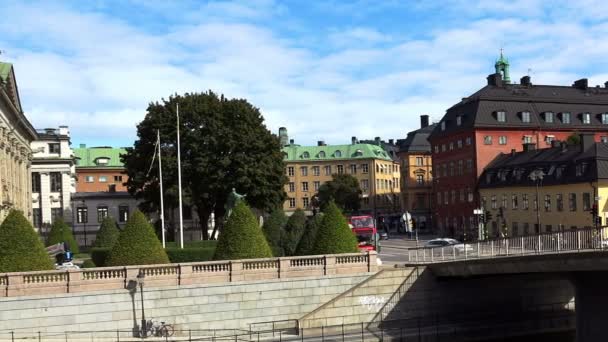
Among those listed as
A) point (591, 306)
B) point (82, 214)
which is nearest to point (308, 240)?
point (591, 306)

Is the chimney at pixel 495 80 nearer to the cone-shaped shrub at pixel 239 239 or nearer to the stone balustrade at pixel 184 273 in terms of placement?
the stone balustrade at pixel 184 273

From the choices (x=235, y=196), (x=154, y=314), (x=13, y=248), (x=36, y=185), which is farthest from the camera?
(x=36, y=185)

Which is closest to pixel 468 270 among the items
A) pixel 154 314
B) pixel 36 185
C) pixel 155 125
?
pixel 154 314

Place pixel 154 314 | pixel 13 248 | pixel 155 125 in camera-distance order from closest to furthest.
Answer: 1. pixel 13 248
2. pixel 154 314
3. pixel 155 125

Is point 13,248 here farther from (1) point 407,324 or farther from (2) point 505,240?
(2) point 505,240

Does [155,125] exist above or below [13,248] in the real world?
above

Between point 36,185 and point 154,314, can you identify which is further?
point 36,185

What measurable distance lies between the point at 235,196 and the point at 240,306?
17.4 meters

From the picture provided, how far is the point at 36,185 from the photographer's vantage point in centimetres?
9581

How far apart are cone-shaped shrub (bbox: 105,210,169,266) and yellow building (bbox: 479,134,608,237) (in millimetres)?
32171

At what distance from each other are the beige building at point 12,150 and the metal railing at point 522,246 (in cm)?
3692

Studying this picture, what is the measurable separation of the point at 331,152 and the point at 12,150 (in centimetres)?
8478

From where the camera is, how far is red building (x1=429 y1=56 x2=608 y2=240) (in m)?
88.9

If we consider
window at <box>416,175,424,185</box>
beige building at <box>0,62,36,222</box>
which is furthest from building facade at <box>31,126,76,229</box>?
window at <box>416,175,424,185</box>
